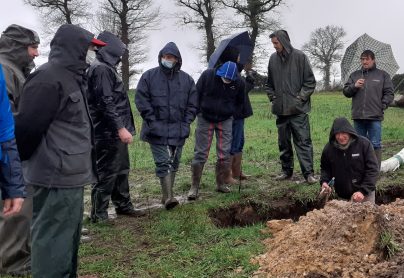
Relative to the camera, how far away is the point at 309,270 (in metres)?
4.23

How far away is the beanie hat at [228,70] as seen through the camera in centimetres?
769

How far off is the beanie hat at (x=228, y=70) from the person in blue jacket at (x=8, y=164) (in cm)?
467

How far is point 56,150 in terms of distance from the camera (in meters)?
3.98

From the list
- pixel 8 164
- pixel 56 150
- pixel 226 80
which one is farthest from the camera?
pixel 226 80

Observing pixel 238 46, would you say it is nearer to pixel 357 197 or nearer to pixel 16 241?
pixel 357 197

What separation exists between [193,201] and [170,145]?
40.3 inches

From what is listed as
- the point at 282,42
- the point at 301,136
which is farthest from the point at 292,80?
the point at 301,136

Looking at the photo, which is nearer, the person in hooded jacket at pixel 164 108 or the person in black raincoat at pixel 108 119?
the person in black raincoat at pixel 108 119

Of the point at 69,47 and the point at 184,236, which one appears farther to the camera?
the point at 184,236

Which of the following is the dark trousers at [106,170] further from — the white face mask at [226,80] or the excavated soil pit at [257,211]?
the white face mask at [226,80]

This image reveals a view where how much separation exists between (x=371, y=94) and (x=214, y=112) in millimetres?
2784

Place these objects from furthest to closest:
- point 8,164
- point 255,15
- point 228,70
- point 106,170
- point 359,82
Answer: point 255,15, point 359,82, point 228,70, point 106,170, point 8,164

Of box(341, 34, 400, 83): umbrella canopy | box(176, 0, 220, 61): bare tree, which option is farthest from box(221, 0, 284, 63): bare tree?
box(341, 34, 400, 83): umbrella canopy

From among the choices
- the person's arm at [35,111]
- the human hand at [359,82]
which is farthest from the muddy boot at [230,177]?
the person's arm at [35,111]
